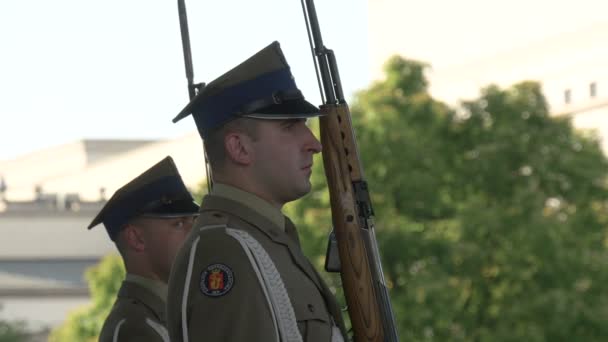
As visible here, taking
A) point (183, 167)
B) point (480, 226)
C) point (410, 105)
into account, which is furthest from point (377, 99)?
point (183, 167)

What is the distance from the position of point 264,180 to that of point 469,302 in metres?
30.3

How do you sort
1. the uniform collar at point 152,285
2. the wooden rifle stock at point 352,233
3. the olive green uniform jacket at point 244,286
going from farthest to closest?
the uniform collar at point 152,285
the wooden rifle stock at point 352,233
the olive green uniform jacket at point 244,286

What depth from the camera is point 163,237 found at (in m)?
7.43

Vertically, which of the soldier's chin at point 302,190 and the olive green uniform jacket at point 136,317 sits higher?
the soldier's chin at point 302,190

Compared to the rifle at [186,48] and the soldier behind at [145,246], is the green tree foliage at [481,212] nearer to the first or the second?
the soldier behind at [145,246]

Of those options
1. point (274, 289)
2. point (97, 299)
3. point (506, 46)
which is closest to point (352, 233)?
point (274, 289)

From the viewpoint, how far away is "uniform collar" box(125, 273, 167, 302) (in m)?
7.40

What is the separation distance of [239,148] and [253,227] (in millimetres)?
238

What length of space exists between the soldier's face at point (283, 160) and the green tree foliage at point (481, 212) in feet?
92.8

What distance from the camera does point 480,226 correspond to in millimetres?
35094

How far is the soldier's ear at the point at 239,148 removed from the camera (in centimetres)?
547

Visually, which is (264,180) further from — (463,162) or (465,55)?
(465,55)

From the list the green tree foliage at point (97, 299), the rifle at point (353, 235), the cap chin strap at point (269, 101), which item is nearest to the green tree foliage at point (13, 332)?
the green tree foliage at point (97, 299)

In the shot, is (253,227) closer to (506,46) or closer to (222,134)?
(222,134)
